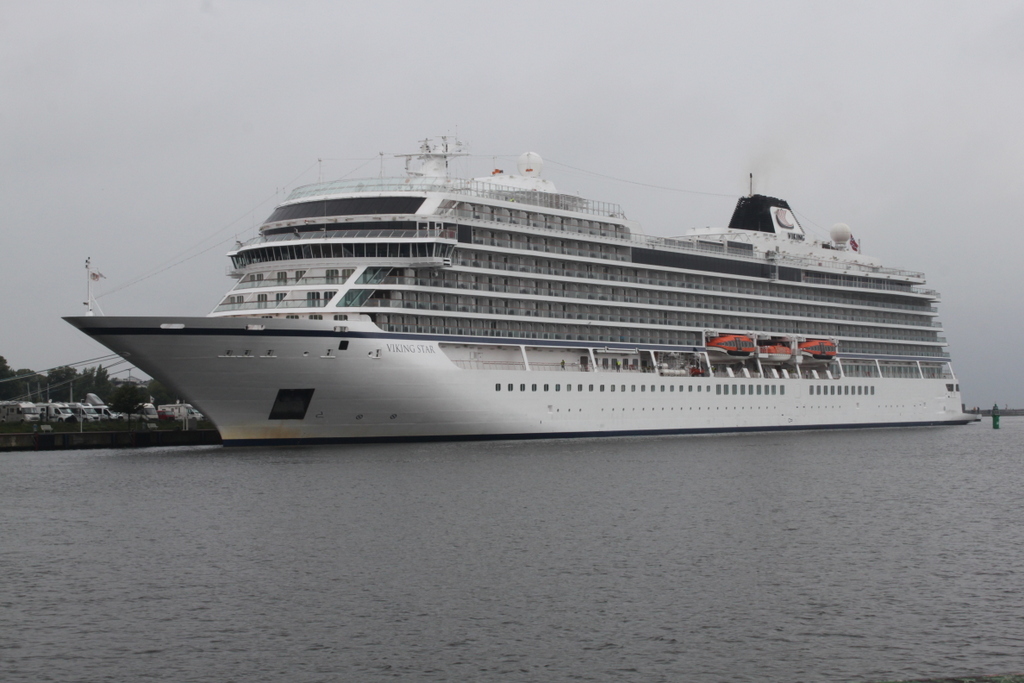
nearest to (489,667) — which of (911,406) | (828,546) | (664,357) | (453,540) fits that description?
(453,540)

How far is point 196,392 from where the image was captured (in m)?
47.3

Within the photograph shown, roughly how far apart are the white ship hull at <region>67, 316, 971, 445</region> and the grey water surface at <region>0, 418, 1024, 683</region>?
6.28 m

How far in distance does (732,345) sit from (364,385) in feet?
91.1

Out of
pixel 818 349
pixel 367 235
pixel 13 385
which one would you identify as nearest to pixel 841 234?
pixel 818 349

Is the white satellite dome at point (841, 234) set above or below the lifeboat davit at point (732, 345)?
above

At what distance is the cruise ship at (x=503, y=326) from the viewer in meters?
47.9

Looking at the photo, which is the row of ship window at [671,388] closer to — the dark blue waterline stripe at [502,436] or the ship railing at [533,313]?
the dark blue waterline stripe at [502,436]

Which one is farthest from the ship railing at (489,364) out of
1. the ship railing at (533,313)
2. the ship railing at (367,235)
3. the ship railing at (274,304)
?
the ship railing at (274,304)

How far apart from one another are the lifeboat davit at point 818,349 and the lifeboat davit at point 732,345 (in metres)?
5.58

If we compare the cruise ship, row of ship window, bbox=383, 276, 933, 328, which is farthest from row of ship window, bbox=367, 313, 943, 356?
row of ship window, bbox=383, 276, 933, 328

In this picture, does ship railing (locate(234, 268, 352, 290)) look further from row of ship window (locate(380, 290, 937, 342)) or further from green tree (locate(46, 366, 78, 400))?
green tree (locate(46, 366, 78, 400))

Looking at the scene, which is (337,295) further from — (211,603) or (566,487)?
(211,603)

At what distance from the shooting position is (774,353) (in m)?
71.6

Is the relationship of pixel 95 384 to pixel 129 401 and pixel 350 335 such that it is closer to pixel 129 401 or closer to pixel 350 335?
pixel 129 401
